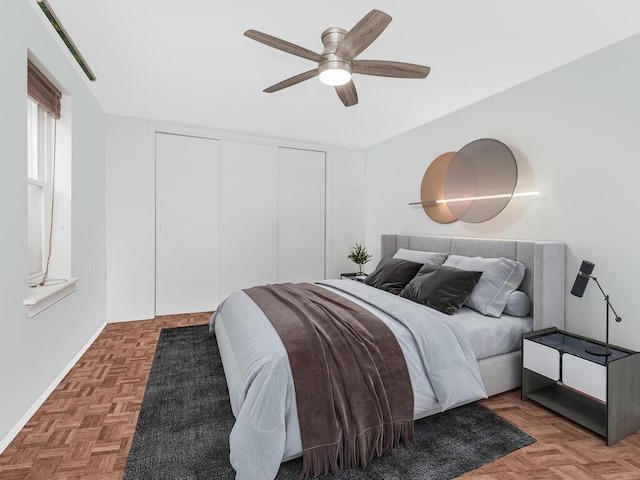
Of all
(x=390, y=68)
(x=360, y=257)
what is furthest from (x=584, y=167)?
(x=360, y=257)

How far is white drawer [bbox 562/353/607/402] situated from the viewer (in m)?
1.93

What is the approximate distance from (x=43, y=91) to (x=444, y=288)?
11.1 ft

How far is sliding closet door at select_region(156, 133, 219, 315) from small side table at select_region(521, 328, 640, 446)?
148 inches

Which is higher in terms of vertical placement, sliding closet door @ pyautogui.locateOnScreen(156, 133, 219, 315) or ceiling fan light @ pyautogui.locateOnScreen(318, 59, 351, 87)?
ceiling fan light @ pyautogui.locateOnScreen(318, 59, 351, 87)

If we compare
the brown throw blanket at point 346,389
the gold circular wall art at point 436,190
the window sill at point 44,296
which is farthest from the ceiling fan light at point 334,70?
the window sill at point 44,296

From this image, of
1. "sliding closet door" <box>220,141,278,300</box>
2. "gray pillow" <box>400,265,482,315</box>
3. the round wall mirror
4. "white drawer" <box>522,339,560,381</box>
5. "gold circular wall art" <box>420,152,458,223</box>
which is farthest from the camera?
"sliding closet door" <box>220,141,278,300</box>

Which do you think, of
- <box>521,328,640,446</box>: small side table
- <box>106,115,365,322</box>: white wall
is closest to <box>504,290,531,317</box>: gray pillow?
<box>521,328,640,446</box>: small side table

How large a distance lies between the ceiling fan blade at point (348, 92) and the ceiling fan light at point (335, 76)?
0.17 metres

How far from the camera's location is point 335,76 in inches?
84.3

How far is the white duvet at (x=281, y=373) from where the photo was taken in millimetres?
1528

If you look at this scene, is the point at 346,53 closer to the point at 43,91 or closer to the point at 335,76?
the point at 335,76

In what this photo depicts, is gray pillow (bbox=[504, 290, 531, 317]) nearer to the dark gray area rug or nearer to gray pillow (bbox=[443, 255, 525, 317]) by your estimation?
gray pillow (bbox=[443, 255, 525, 317])

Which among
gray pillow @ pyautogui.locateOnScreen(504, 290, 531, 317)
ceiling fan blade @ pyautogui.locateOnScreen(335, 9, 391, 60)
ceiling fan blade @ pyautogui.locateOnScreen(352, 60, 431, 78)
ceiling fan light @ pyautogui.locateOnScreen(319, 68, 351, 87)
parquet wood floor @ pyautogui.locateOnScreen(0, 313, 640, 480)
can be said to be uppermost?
ceiling fan blade @ pyautogui.locateOnScreen(352, 60, 431, 78)

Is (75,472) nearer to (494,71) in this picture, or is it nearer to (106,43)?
(106,43)
